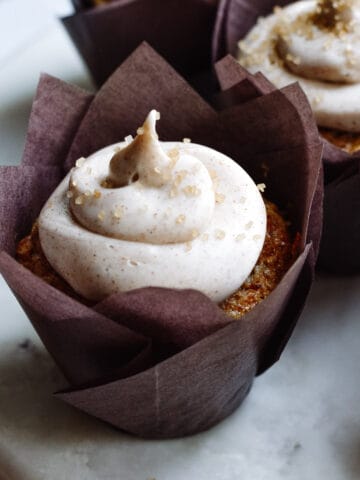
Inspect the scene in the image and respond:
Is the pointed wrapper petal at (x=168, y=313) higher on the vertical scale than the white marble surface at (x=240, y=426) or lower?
higher

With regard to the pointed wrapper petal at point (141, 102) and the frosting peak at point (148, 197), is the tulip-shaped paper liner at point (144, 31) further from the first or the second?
the frosting peak at point (148, 197)

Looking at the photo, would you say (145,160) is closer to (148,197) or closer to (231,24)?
(148,197)

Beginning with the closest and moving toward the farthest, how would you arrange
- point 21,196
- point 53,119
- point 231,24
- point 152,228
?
1. point 152,228
2. point 21,196
3. point 53,119
4. point 231,24

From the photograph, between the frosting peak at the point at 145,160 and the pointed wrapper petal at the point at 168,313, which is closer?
the pointed wrapper petal at the point at 168,313

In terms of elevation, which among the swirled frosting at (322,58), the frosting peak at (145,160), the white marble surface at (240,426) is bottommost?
the white marble surface at (240,426)

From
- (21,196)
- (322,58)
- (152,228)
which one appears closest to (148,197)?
(152,228)

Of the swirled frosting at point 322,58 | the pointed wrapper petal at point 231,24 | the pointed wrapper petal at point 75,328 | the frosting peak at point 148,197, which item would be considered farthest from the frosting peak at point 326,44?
the pointed wrapper petal at point 75,328

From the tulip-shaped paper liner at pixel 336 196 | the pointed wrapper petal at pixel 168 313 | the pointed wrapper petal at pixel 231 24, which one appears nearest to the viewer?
the pointed wrapper petal at pixel 168 313

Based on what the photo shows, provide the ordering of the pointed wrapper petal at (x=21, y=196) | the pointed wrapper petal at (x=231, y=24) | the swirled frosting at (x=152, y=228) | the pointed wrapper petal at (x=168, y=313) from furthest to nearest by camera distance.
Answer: the pointed wrapper petal at (x=231, y=24), the pointed wrapper petal at (x=21, y=196), the swirled frosting at (x=152, y=228), the pointed wrapper petal at (x=168, y=313)
